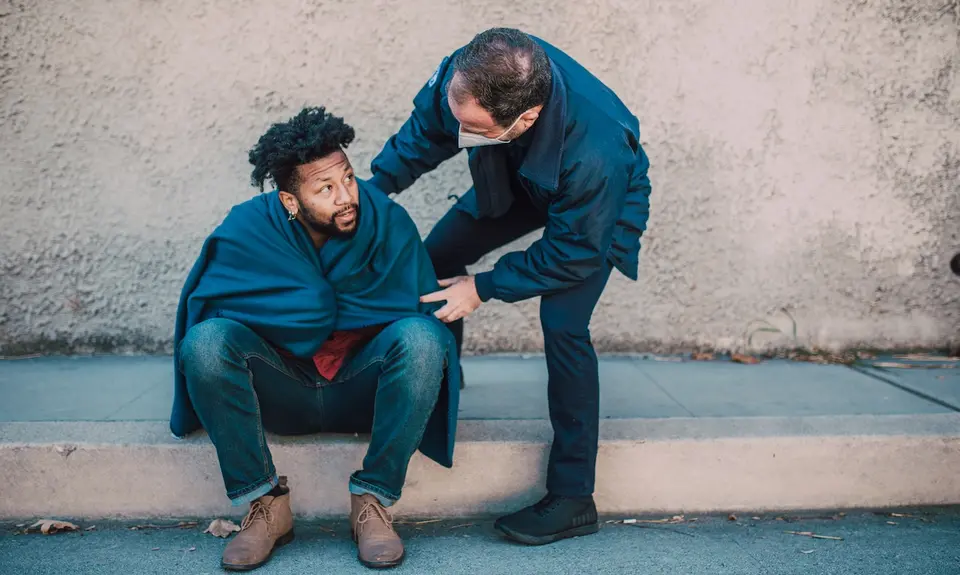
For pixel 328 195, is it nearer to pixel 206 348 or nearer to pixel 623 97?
pixel 206 348

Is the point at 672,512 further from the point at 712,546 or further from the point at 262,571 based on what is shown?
the point at 262,571

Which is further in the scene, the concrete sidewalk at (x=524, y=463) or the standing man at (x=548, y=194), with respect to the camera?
the concrete sidewalk at (x=524, y=463)

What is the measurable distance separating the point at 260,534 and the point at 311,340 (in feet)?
1.91

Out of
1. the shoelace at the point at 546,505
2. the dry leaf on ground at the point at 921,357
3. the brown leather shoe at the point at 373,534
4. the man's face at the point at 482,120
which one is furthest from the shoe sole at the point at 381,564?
the dry leaf on ground at the point at 921,357

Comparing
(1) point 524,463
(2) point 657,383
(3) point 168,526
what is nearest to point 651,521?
(1) point 524,463

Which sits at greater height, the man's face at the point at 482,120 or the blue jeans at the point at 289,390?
the man's face at the point at 482,120

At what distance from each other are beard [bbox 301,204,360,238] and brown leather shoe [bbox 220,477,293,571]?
0.80 meters

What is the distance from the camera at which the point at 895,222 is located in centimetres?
374

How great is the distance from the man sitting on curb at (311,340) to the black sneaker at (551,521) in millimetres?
278

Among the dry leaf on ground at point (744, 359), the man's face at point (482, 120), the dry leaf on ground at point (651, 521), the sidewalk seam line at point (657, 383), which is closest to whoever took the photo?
the man's face at point (482, 120)

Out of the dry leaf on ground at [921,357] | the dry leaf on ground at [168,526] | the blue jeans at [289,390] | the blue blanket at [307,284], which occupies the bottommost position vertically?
the dry leaf on ground at [168,526]

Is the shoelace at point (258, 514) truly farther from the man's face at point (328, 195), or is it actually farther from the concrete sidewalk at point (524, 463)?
the man's face at point (328, 195)

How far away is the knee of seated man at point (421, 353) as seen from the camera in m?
2.33

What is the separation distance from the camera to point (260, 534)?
2346mm
